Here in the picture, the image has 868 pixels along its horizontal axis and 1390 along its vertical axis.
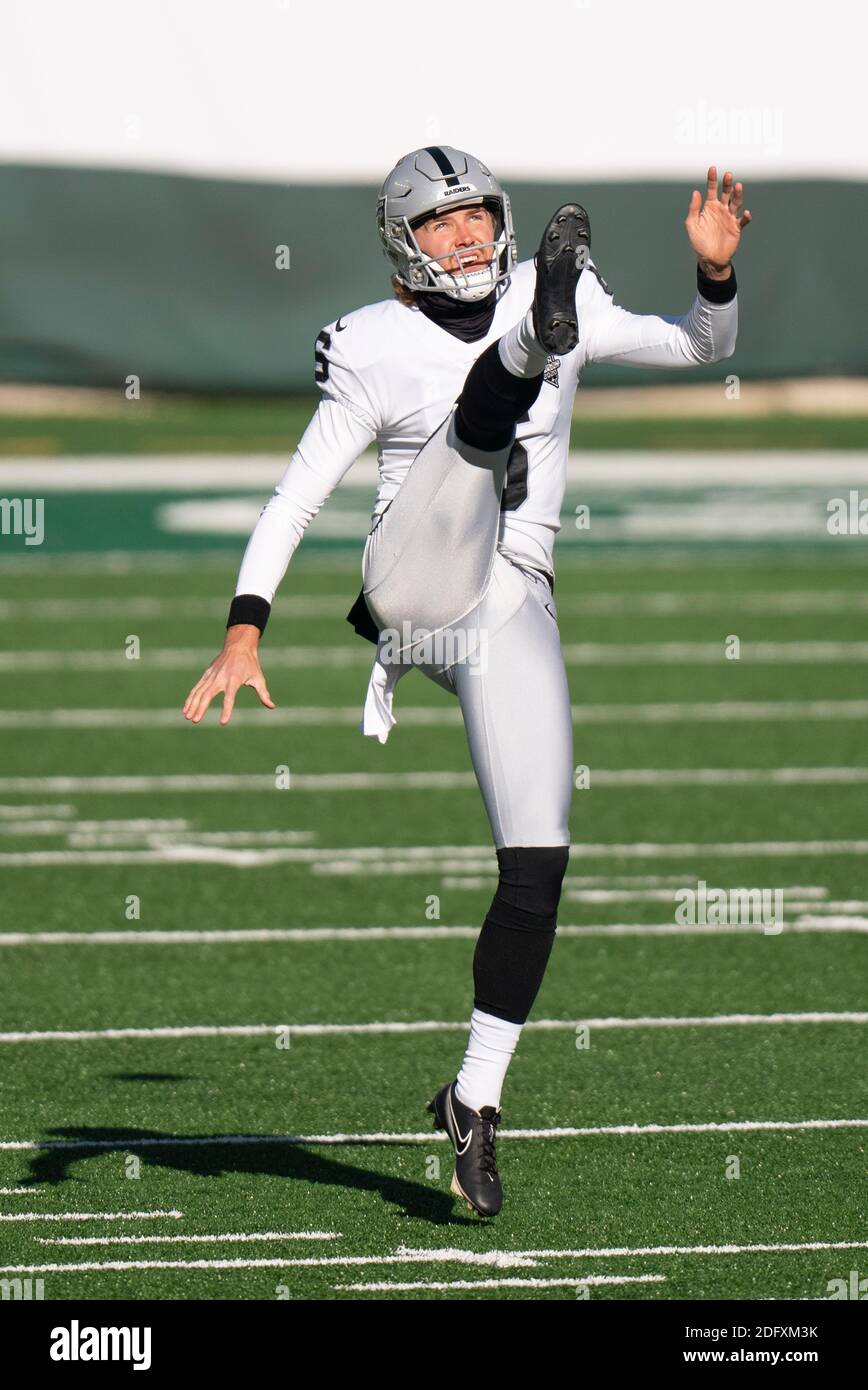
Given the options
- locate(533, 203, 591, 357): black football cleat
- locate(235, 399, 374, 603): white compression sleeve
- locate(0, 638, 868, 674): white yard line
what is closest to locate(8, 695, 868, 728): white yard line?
locate(0, 638, 868, 674): white yard line

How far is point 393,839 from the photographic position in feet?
25.7

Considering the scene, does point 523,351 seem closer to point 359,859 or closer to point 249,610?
point 249,610

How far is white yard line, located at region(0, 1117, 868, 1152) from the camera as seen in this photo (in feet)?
15.2

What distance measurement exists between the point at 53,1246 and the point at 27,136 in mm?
10995

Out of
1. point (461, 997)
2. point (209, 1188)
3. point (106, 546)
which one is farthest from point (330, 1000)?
point (106, 546)

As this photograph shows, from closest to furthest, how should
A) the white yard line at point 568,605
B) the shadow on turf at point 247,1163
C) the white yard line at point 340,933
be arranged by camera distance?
the shadow on turf at point 247,1163
the white yard line at point 340,933
the white yard line at point 568,605

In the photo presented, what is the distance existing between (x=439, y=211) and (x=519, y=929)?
A: 1.25 m

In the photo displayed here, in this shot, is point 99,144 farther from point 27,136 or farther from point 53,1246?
point 53,1246

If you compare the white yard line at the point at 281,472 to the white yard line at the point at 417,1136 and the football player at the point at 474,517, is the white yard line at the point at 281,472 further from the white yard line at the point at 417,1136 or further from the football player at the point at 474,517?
the football player at the point at 474,517

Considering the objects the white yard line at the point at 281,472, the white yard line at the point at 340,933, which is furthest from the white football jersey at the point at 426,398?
the white yard line at the point at 281,472

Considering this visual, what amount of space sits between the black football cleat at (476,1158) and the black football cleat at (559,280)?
1.31 metres

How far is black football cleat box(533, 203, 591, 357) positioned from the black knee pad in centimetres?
91

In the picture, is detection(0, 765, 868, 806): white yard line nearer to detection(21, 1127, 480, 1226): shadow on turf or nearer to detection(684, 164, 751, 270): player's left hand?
detection(21, 1127, 480, 1226): shadow on turf

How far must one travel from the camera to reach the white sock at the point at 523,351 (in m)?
3.63
